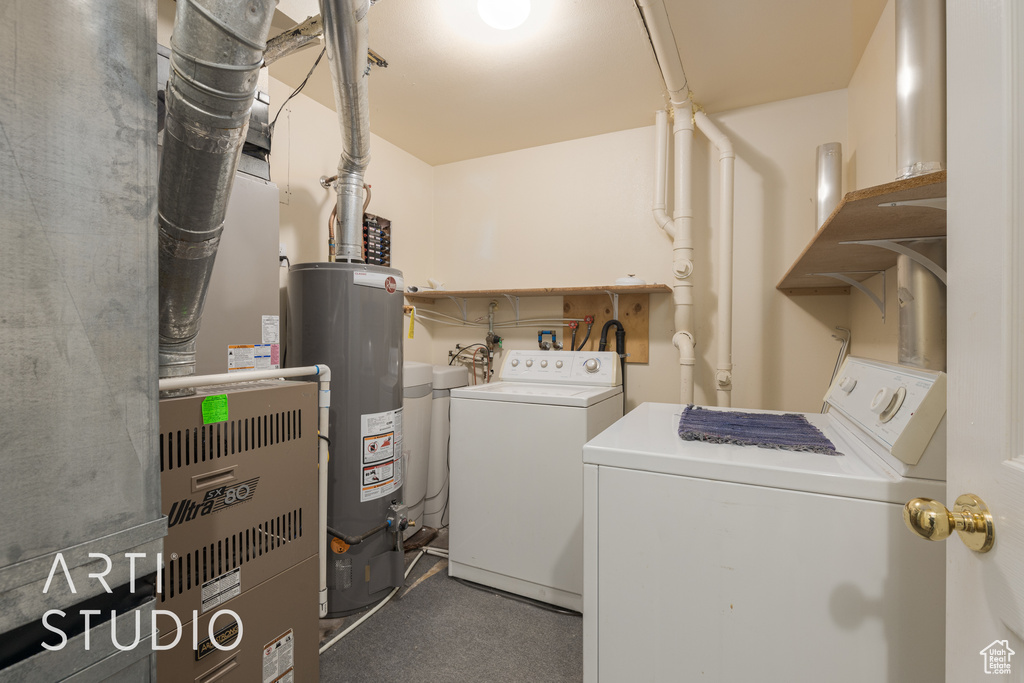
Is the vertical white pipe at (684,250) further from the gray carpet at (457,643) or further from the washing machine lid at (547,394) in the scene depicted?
the gray carpet at (457,643)

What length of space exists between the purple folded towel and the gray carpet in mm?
966

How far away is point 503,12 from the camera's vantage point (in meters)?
1.63

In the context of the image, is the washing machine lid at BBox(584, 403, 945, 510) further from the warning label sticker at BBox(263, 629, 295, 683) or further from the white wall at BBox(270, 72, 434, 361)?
the white wall at BBox(270, 72, 434, 361)

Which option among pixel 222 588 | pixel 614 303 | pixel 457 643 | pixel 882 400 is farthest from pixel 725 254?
pixel 222 588

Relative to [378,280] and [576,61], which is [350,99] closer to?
[378,280]

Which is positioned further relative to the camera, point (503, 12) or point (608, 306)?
point (608, 306)

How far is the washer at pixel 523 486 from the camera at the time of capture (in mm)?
1734

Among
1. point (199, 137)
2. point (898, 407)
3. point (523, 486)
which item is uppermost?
point (199, 137)

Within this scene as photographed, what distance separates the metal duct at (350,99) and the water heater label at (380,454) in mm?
691

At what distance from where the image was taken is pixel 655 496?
92 centimetres

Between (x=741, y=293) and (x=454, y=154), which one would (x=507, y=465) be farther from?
(x=454, y=154)

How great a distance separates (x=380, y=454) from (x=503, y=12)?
5.94ft

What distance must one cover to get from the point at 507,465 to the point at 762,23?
2.09m

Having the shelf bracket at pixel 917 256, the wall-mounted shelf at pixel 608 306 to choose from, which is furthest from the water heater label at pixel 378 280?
the shelf bracket at pixel 917 256
